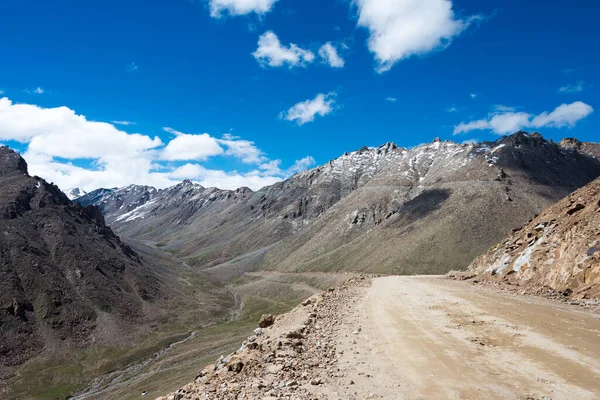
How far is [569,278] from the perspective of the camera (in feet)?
91.1

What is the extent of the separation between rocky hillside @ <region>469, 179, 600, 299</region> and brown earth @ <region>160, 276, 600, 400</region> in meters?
5.74

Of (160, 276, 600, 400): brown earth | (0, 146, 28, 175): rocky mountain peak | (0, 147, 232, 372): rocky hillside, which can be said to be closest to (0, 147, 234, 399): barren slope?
(0, 147, 232, 372): rocky hillside

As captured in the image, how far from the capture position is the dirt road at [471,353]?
10.7 meters

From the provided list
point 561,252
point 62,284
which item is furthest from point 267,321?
point 62,284

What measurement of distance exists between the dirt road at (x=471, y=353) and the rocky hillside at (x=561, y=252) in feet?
15.5

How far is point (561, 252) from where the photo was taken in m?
30.5

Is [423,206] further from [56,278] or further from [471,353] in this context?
[471,353]

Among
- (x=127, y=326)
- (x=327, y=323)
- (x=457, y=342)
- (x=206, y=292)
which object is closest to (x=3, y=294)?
(x=127, y=326)

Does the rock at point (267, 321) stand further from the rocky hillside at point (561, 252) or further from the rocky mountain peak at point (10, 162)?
the rocky mountain peak at point (10, 162)

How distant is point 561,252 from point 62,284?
116001 millimetres

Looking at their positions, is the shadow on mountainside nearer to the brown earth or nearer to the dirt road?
the dirt road

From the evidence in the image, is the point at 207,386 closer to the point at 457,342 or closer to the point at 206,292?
the point at 457,342

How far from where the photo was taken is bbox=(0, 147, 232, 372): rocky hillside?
85.8 metres

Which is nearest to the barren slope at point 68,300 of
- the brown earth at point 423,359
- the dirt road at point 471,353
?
the brown earth at point 423,359
